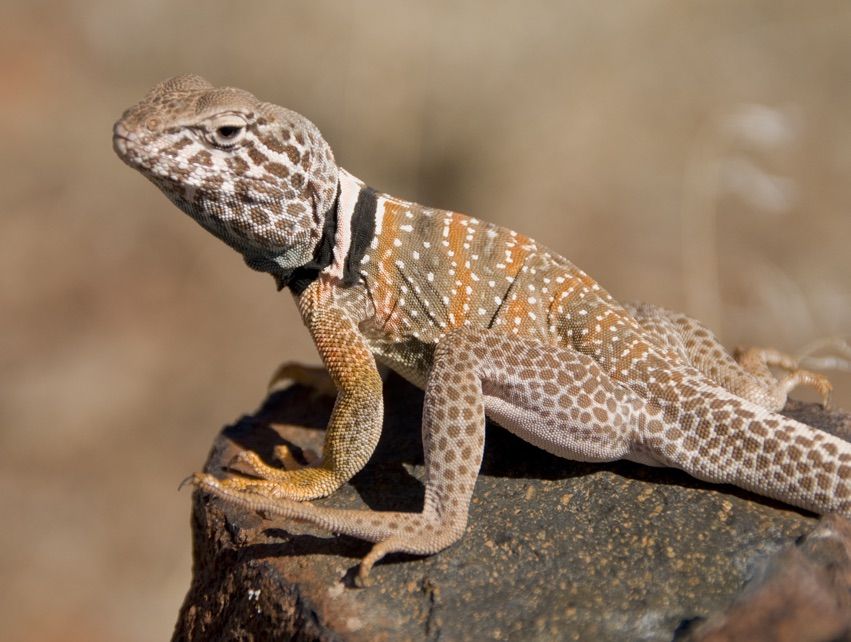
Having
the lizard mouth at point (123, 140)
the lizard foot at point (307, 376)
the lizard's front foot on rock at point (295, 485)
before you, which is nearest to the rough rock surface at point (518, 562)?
the lizard's front foot on rock at point (295, 485)

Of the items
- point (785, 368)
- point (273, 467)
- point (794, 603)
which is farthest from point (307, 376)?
point (794, 603)

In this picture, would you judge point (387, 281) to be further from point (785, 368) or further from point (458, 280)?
point (785, 368)

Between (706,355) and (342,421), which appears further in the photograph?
(706,355)

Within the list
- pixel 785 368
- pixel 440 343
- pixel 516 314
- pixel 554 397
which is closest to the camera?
pixel 554 397

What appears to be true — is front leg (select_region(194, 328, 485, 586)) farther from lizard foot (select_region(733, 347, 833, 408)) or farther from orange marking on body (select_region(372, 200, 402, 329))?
lizard foot (select_region(733, 347, 833, 408))

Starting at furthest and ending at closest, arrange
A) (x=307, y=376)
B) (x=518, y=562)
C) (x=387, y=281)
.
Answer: (x=307, y=376) → (x=387, y=281) → (x=518, y=562)

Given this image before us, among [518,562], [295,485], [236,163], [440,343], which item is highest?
[236,163]
